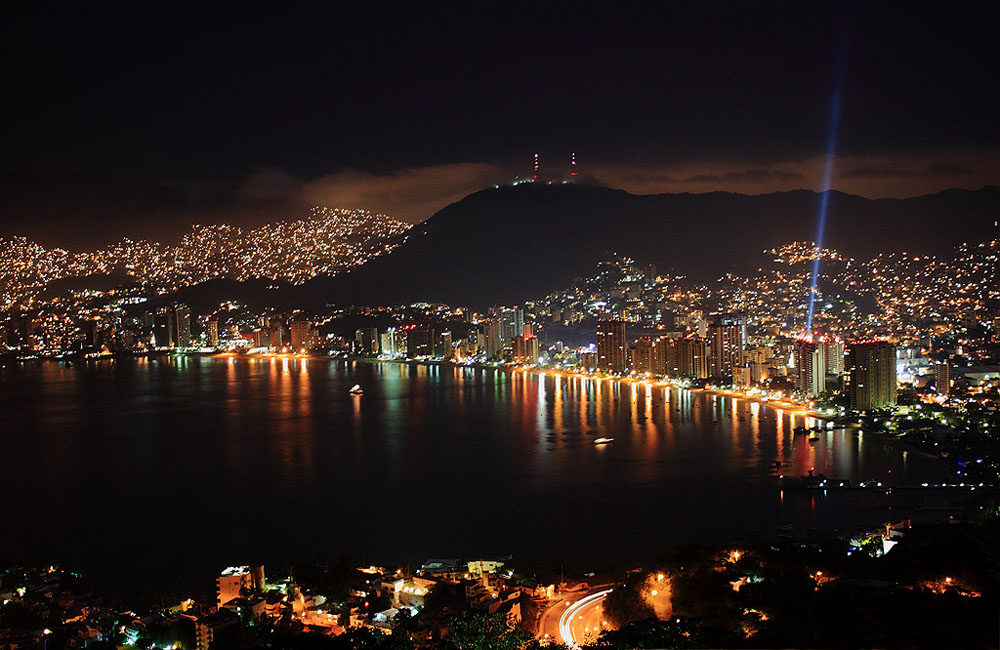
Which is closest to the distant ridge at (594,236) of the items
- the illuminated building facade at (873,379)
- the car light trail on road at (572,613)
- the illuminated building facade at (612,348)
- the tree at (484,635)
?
the illuminated building facade at (612,348)

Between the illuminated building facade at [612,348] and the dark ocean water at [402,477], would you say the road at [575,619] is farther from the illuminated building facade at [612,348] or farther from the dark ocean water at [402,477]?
the illuminated building facade at [612,348]

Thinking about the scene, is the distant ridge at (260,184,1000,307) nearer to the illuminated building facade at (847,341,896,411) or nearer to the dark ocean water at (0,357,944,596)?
the illuminated building facade at (847,341,896,411)

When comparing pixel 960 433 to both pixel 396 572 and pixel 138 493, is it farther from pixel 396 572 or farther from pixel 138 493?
pixel 138 493

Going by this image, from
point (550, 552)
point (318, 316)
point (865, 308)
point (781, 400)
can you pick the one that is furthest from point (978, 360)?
point (318, 316)

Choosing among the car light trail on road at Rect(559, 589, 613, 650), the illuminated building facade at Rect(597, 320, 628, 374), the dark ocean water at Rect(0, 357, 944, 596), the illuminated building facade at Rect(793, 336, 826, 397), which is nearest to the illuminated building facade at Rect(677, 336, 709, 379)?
the illuminated building facade at Rect(597, 320, 628, 374)

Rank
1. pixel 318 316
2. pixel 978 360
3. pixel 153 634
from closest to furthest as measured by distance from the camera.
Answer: pixel 153 634 < pixel 978 360 < pixel 318 316
